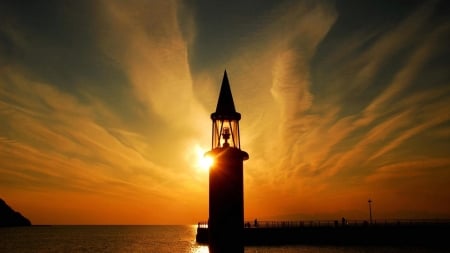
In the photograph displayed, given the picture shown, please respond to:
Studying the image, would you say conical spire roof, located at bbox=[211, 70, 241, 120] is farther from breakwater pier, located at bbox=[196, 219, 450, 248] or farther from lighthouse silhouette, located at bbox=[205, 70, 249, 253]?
breakwater pier, located at bbox=[196, 219, 450, 248]

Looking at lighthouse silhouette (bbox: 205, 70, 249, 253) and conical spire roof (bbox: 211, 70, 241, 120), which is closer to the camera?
lighthouse silhouette (bbox: 205, 70, 249, 253)

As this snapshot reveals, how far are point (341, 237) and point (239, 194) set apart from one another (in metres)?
80.1

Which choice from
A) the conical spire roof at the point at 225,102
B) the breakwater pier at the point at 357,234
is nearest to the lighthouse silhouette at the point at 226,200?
the conical spire roof at the point at 225,102

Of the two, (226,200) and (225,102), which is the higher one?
(225,102)

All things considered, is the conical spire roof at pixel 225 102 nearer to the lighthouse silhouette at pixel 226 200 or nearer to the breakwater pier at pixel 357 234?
the lighthouse silhouette at pixel 226 200

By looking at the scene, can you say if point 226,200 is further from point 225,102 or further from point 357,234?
point 357,234

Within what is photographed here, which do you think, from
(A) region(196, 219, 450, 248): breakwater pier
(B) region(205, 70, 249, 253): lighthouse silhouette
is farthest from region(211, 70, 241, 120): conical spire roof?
(A) region(196, 219, 450, 248): breakwater pier

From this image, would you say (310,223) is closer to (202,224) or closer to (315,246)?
(315,246)

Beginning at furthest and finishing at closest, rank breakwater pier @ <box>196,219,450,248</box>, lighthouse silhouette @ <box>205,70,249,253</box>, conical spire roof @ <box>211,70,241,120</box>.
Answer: breakwater pier @ <box>196,219,450,248</box>
conical spire roof @ <box>211,70,241,120</box>
lighthouse silhouette @ <box>205,70,249,253</box>

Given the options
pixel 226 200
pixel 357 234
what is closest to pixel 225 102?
pixel 226 200

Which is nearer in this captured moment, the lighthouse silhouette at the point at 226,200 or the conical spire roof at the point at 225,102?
the lighthouse silhouette at the point at 226,200

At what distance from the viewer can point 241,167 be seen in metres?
11.5

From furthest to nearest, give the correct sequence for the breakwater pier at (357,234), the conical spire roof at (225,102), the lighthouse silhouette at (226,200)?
the breakwater pier at (357,234), the conical spire roof at (225,102), the lighthouse silhouette at (226,200)

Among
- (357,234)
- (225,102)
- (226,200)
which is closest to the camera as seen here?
(226,200)
